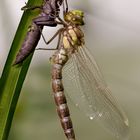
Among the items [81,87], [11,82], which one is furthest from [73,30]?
[11,82]

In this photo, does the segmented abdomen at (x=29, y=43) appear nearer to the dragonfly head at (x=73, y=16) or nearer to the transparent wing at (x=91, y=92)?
the dragonfly head at (x=73, y=16)

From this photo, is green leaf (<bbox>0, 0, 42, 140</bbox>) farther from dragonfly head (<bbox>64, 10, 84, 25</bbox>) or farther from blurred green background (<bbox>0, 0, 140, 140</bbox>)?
blurred green background (<bbox>0, 0, 140, 140</bbox>)

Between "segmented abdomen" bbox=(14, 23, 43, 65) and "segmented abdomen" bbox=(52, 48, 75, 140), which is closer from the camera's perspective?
"segmented abdomen" bbox=(14, 23, 43, 65)

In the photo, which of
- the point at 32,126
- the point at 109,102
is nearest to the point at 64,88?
the point at 109,102

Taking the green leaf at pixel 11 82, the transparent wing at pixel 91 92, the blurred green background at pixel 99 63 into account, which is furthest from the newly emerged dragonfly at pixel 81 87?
the green leaf at pixel 11 82

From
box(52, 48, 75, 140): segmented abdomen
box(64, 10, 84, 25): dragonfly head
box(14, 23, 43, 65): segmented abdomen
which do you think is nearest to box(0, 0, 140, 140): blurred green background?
box(52, 48, 75, 140): segmented abdomen

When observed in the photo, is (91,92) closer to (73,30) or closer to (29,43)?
(73,30)
